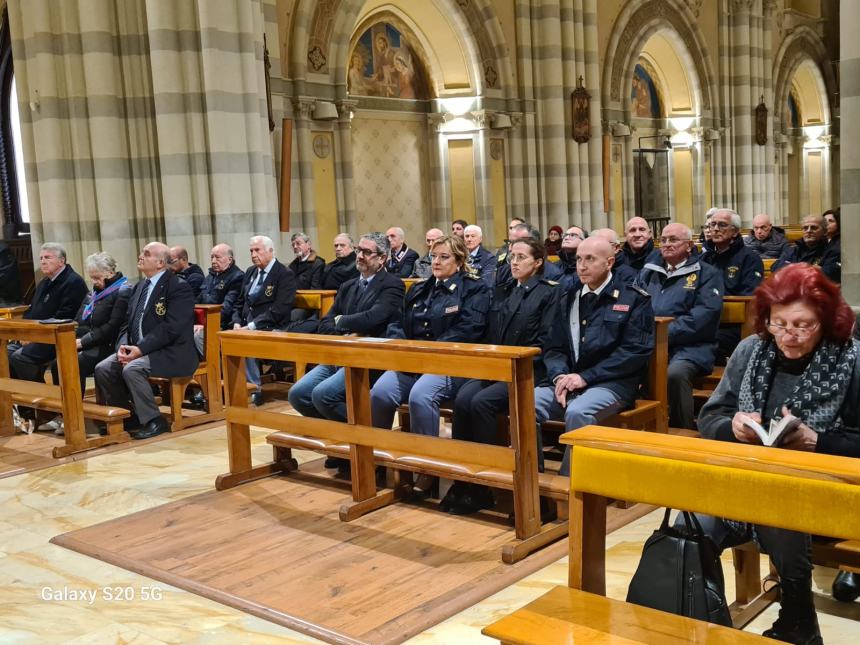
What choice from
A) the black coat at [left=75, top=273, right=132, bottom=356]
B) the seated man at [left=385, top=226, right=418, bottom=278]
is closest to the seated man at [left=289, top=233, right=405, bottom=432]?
the black coat at [left=75, top=273, right=132, bottom=356]

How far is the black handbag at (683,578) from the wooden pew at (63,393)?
4768 mm

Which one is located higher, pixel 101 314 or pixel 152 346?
pixel 101 314

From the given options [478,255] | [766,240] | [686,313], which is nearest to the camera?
[686,313]

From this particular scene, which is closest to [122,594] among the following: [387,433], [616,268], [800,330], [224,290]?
[387,433]

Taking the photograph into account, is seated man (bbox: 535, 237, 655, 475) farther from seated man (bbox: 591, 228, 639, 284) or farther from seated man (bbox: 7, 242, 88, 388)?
seated man (bbox: 7, 242, 88, 388)

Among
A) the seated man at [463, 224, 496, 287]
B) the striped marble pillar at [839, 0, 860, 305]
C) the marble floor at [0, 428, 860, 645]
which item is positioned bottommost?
the marble floor at [0, 428, 860, 645]

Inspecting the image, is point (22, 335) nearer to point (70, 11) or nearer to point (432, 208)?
point (70, 11)

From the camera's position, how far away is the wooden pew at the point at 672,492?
7.06ft

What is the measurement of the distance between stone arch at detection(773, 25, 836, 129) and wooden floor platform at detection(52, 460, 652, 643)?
80.6 feet

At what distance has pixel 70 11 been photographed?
9781 millimetres

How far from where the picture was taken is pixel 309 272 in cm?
978

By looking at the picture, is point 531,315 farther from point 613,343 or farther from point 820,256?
point 820,256

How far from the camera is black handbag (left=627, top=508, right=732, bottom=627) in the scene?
2.50 meters

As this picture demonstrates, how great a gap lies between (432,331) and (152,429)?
252 centimetres
